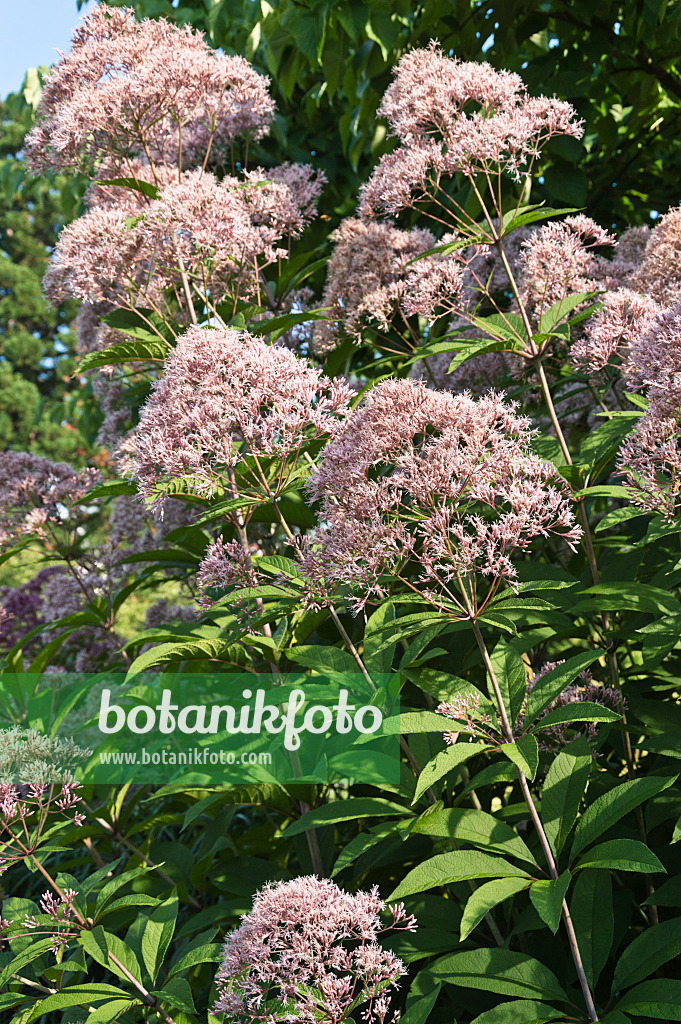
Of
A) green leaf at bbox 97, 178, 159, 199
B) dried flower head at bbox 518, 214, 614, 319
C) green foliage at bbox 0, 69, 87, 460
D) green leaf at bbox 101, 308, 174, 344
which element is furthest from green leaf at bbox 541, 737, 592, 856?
green foliage at bbox 0, 69, 87, 460

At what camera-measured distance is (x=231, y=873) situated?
8.85 feet

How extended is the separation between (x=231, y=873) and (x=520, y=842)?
1182 millimetres

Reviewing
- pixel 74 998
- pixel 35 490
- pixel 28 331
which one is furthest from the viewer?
pixel 28 331

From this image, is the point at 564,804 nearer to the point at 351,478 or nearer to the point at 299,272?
the point at 351,478

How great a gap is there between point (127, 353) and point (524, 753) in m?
2.17

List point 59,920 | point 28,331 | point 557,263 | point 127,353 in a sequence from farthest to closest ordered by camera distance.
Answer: point 28,331
point 127,353
point 557,263
point 59,920

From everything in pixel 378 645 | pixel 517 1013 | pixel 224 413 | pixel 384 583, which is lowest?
pixel 517 1013

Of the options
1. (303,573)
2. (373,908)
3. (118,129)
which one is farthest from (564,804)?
(118,129)

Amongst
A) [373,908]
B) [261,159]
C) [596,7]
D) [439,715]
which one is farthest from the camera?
[261,159]

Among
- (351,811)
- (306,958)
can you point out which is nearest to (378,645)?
(351,811)

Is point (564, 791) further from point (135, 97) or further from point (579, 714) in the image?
point (135, 97)

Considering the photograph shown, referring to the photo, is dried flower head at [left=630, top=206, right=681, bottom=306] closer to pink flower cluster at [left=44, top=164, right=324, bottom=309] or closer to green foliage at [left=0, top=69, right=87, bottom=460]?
pink flower cluster at [left=44, top=164, right=324, bottom=309]

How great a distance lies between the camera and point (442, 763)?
6.03ft

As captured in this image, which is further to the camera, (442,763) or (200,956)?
(200,956)
